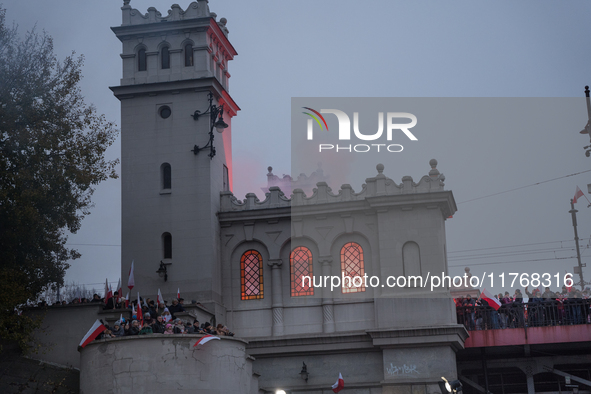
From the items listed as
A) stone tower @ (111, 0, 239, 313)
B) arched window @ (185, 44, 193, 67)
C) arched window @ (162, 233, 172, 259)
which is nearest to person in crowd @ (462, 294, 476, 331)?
stone tower @ (111, 0, 239, 313)

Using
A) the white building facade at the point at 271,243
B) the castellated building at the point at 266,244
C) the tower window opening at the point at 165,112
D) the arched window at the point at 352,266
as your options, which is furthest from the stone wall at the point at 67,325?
the tower window opening at the point at 165,112

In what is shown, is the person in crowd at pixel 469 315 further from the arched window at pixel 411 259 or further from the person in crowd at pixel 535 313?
the arched window at pixel 411 259

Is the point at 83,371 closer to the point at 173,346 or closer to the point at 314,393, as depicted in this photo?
the point at 173,346

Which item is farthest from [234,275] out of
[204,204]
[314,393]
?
[314,393]

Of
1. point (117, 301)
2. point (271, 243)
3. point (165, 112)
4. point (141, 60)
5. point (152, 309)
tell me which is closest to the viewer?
point (152, 309)

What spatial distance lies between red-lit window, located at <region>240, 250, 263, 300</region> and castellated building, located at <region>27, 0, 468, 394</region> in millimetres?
55

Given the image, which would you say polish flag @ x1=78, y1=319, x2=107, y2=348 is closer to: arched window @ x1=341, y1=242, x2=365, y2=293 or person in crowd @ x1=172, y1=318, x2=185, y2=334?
person in crowd @ x1=172, y1=318, x2=185, y2=334

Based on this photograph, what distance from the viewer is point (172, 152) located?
38750 mm

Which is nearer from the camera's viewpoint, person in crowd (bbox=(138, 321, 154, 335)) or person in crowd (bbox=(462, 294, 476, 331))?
person in crowd (bbox=(138, 321, 154, 335))

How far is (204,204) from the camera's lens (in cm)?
3788

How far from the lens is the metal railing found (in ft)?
116

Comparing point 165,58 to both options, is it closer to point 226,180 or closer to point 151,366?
point 226,180

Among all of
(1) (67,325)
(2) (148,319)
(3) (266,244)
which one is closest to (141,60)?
(3) (266,244)

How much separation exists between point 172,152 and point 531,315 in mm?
18442
